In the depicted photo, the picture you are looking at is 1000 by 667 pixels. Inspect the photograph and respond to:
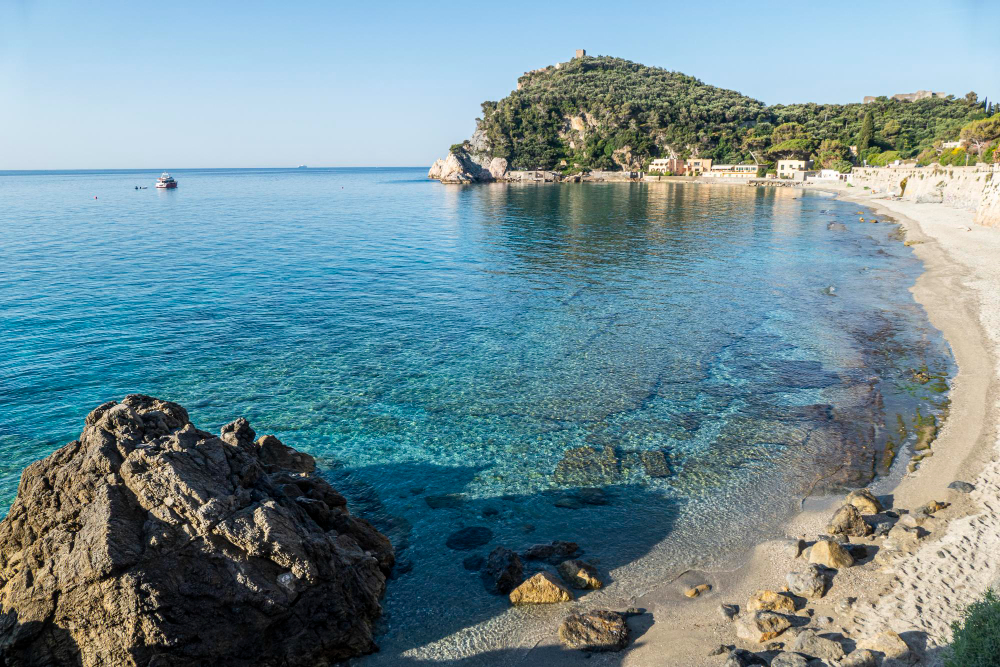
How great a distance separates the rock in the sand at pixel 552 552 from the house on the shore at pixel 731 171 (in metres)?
182

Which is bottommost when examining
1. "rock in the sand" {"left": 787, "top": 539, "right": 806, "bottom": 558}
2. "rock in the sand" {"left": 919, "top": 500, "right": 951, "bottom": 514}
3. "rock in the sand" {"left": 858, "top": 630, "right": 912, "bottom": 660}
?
"rock in the sand" {"left": 787, "top": 539, "right": 806, "bottom": 558}

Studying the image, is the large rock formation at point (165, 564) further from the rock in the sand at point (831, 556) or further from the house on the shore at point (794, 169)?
the house on the shore at point (794, 169)

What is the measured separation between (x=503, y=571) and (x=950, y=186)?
10306 cm

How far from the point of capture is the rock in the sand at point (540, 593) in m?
13.0

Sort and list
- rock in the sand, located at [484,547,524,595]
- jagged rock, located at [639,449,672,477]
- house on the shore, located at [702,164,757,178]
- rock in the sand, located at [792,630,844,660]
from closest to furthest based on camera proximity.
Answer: rock in the sand, located at [792,630,844,660]
rock in the sand, located at [484,547,524,595]
jagged rock, located at [639,449,672,477]
house on the shore, located at [702,164,757,178]

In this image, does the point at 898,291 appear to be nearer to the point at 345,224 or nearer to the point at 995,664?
the point at 995,664

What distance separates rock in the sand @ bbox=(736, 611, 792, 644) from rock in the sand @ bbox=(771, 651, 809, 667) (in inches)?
33.3

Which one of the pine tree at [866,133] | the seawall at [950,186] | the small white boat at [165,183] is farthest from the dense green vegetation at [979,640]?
the small white boat at [165,183]

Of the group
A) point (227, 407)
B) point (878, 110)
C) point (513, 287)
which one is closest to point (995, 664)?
point (227, 407)

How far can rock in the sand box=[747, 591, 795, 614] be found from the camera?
12.3m

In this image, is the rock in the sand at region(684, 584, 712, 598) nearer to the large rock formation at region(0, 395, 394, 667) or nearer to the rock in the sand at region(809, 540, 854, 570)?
the rock in the sand at region(809, 540, 854, 570)

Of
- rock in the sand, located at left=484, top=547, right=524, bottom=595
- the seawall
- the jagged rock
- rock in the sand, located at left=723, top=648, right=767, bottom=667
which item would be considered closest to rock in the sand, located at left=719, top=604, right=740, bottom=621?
rock in the sand, located at left=723, top=648, right=767, bottom=667

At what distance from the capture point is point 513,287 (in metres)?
43.4

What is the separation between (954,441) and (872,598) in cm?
1068
